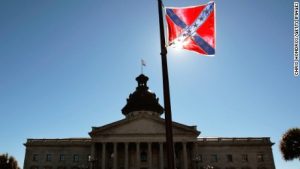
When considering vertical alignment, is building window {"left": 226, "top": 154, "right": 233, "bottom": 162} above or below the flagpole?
above

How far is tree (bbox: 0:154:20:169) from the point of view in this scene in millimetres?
58894

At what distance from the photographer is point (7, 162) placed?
59.5m

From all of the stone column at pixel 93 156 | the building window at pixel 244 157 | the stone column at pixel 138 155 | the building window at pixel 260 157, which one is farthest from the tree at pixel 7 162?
the building window at pixel 260 157

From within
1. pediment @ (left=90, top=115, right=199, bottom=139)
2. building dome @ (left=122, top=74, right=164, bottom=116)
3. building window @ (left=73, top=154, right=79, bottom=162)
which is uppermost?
building dome @ (left=122, top=74, right=164, bottom=116)

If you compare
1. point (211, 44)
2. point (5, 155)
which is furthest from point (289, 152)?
point (5, 155)

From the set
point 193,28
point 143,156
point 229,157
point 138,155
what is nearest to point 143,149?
point 143,156

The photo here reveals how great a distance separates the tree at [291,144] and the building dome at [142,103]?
107 feet

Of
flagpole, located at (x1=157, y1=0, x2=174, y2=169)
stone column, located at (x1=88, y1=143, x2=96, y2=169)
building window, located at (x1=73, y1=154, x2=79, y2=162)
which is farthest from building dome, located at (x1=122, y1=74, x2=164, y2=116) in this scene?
flagpole, located at (x1=157, y1=0, x2=174, y2=169)

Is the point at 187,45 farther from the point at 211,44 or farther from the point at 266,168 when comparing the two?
the point at 266,168

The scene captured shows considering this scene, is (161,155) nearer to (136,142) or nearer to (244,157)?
(136,142)

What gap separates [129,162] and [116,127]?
762 cm

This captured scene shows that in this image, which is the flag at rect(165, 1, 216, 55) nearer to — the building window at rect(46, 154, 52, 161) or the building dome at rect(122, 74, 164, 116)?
the building dome at rect(122, 74, 164, 116)

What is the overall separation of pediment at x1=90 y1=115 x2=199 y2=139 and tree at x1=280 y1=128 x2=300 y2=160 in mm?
19322

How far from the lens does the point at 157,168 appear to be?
6019cm
